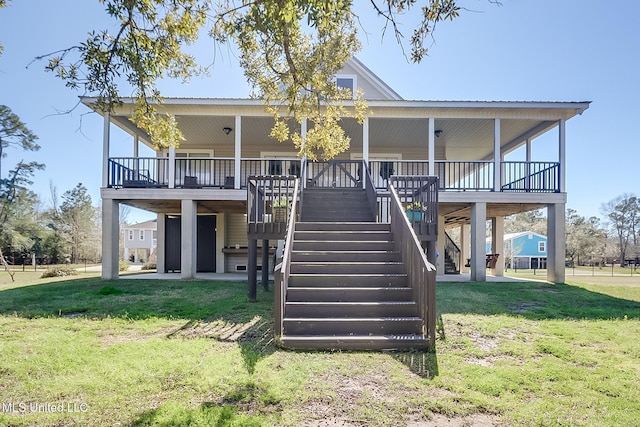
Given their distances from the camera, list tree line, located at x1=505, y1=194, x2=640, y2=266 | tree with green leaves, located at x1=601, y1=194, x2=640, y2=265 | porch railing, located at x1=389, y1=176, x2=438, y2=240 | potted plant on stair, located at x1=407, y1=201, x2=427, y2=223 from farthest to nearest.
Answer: tree with green leaves, located at x1=601, y1=194, x2=640, y2=265, tree line, located at x1=505, y1=194, x2=640, y2=266, potted plant on stair, located at x1=407, y1=201, x2=427, y2=223, porch railing, located at x1=389, y1=176, x2=438, y2=240

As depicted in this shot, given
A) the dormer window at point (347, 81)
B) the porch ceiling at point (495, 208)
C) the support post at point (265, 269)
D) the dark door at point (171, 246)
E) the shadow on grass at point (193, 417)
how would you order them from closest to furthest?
the shadow on grass at point (193, 417)
the support post at point (265, 269)
the porch ceiling at point (495, 208)
the dormer window at point (347, 81)
the dark door at point (171, 246)

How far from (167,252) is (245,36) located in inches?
398

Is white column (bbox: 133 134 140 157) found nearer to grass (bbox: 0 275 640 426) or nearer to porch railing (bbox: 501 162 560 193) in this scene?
grass (bbox: 0 275 640 426)

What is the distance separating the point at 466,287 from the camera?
9.21 metres

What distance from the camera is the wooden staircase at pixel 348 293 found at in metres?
4.38

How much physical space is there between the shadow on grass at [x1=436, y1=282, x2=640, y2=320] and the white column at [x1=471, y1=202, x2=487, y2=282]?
1.08m

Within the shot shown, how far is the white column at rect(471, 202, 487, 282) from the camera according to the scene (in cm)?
1060

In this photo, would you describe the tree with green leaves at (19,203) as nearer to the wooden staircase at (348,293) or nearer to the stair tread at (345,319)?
the wooden staircase at (348,293)

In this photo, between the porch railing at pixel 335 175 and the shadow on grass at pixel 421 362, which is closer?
the shadow on grass at pixel 421 362

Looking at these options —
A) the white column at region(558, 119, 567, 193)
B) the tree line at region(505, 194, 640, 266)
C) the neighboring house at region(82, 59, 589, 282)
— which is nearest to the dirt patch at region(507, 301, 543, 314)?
the neighboring house at region(82, 59, 589, 282)

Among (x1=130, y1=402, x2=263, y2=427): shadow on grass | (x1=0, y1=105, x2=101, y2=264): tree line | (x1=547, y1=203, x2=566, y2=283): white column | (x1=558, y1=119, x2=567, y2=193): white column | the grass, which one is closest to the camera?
(x1=130, y1=402, x2=263, y2=427): shadow on grass

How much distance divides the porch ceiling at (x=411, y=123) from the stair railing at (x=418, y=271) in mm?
4001

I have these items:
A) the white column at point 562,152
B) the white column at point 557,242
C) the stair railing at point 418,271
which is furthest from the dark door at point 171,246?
the white column at point 562,152

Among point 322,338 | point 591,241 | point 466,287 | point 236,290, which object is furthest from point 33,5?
point 591,241
